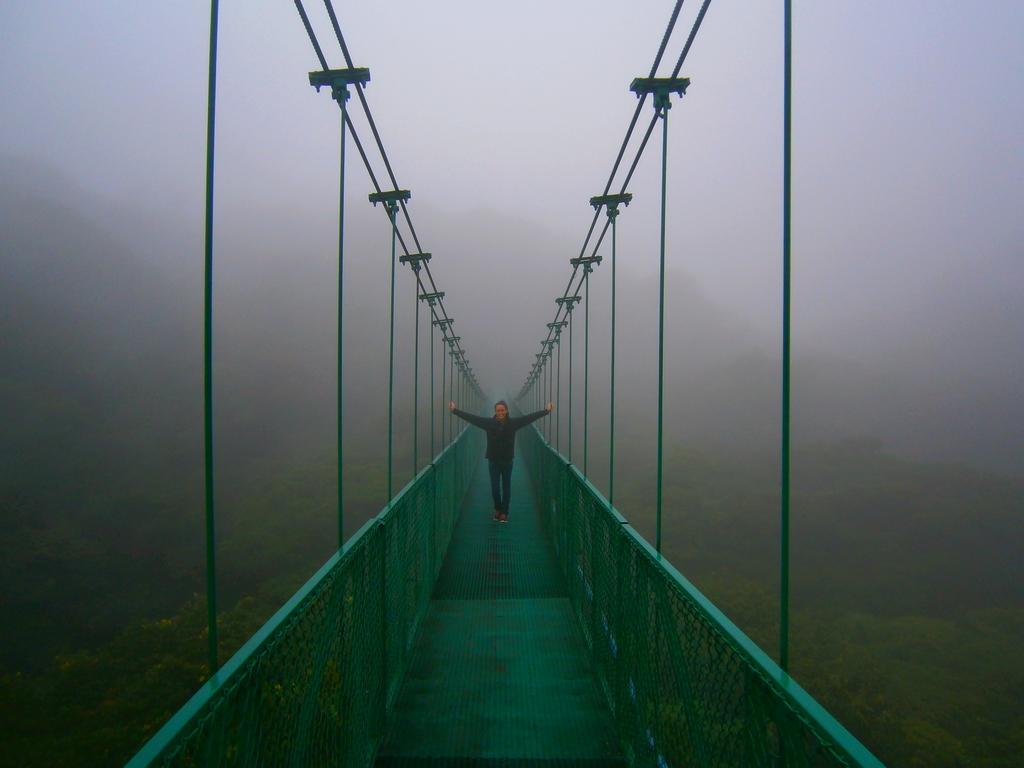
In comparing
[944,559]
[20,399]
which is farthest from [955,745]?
[20,399]

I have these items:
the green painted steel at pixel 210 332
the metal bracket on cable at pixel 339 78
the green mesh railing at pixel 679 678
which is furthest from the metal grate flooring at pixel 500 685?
the metal bracket on cable at pixel 339 78

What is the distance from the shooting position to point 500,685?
3.10m

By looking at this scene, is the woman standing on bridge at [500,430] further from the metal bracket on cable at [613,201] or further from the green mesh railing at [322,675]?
the green mesh railing at [322,675]

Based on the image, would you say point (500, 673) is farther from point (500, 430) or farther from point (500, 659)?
point (500, 430)

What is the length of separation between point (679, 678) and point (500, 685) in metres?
1.43

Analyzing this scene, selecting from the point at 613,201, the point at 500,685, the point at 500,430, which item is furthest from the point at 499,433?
the point at 500,685

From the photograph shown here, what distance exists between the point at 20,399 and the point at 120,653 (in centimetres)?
3136

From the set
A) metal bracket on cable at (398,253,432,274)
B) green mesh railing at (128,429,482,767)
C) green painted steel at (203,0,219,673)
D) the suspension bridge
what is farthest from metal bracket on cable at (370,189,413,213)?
green painted steel at (203,0,219,673)

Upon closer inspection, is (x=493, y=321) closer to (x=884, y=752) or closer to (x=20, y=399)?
(x=20, y=399)

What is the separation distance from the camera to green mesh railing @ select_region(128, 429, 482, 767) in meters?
1.18

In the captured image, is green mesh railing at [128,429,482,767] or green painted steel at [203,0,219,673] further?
green painted steel at [203,0,219,673]

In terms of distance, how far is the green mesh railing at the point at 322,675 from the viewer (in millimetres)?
1176

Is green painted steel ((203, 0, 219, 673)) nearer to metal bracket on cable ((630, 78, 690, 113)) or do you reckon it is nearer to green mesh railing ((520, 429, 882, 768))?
green mesh railing ((520, 429, 882, 768))

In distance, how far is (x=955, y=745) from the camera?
66.0ft
